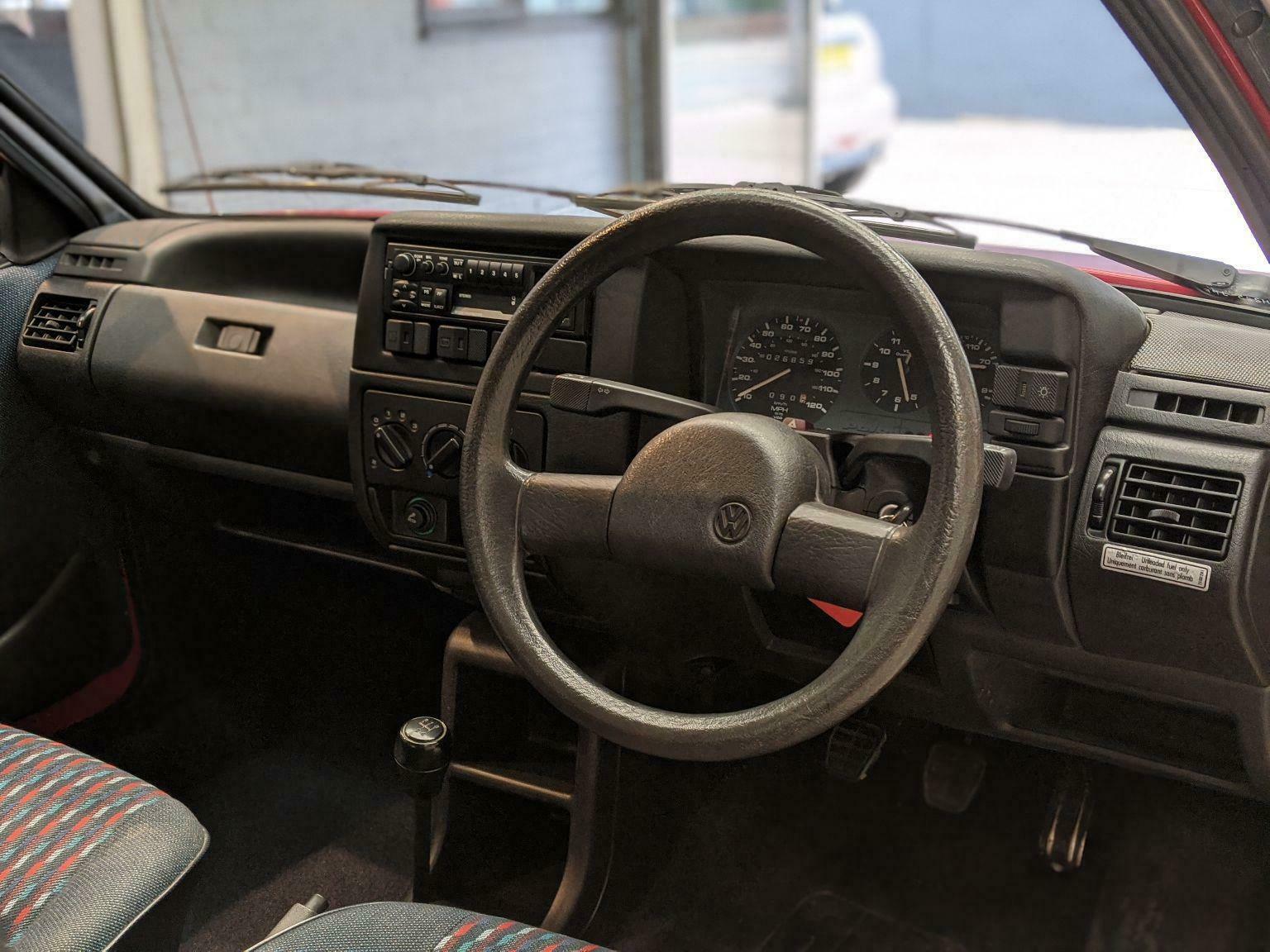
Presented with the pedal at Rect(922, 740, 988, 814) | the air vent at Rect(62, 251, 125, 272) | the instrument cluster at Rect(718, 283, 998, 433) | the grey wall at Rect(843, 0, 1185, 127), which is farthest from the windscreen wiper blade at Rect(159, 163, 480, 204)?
the grey wall at Rect(843, 0, 1185, 127)

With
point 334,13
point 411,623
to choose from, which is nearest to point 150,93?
point 334,13

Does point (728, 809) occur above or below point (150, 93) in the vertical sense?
below

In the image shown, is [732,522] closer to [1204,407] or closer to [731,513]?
[731,513]

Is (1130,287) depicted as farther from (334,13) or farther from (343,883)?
(334,13)

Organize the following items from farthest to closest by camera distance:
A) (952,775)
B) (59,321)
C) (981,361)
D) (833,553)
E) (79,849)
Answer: (59,321)
(952,775)
(981,361)
(79,849)
(833,553)

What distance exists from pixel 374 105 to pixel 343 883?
3.72 meters

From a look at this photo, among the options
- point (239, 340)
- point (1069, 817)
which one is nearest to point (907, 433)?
point (1069, 817)

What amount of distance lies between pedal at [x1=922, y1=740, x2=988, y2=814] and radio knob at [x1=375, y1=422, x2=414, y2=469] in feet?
3.17

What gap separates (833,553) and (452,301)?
720 millimetres

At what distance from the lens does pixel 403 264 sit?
5.28 feet

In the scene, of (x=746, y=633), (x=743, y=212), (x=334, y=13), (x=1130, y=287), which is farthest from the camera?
(x=334, y=13)

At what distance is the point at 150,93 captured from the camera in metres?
3.84

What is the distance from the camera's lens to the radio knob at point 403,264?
161 centimetres

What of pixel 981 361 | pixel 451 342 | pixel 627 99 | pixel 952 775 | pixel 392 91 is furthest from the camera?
pixel 627 99
